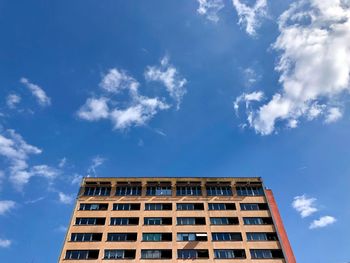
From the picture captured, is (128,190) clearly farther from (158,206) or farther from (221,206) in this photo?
(221,206)

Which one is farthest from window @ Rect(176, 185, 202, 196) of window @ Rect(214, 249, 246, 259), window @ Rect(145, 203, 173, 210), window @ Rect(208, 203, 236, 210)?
window @ Rect(214, 249, 246, 259)

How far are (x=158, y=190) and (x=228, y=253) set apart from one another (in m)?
17.5

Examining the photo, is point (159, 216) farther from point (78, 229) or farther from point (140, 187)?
point (78, 229)

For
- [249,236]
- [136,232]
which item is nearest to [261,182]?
[249,236]

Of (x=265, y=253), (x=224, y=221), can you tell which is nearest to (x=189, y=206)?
(x=224, y=221)

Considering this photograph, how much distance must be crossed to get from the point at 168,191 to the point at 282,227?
22065 millimetres

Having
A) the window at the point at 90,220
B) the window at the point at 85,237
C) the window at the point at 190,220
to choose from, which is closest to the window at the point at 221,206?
the window at the point at 190,220

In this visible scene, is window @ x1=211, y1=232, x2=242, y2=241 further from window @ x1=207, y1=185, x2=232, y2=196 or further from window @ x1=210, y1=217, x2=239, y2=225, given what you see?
window @ x1=207, y1=185, x2=232, y2=196

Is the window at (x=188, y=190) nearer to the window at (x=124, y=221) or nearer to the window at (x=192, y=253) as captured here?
the window at (x=124, y=221)

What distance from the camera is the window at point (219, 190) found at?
5472 cm

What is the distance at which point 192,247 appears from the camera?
46.2 meters

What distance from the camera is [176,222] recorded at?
163 ft

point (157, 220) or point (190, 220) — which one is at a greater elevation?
point (157, 220)

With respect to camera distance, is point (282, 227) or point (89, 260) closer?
point (89, 260)
